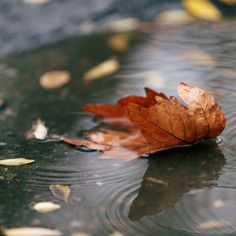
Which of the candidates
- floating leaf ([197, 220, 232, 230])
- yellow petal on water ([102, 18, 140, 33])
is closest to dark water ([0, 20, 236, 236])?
floating leaf ([197, 220, 232, 230])

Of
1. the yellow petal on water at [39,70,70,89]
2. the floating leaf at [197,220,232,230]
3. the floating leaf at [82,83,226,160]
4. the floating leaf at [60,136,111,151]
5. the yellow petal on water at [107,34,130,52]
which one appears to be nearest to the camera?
the floating leaf at [197,220,232,230]

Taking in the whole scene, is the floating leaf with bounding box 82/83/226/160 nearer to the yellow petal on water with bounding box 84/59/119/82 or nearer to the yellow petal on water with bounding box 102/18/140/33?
the yellow petal on water with bounding box 84/59/119/82

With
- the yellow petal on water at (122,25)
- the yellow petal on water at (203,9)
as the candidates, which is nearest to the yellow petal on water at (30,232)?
the yellow petal on water at (122,25)

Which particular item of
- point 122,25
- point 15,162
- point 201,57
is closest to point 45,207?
point 15,162

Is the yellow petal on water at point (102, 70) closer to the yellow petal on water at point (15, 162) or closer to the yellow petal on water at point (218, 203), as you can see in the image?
the yellow petal on water at point (15, 162)

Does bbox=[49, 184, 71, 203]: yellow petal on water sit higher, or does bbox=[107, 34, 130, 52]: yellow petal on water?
bbox=[107, 34, 130, 52]: yellow petal on water

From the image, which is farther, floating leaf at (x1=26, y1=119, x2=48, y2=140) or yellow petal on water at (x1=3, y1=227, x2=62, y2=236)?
floating leaf at (x1=26, y1=119, x2=48, y2=140)


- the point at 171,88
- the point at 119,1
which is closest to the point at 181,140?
the point at 171,88
